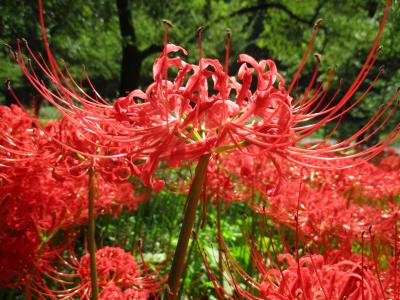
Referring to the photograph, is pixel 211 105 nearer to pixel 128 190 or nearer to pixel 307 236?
pixel 307 236

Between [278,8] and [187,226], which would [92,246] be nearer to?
[187,226]

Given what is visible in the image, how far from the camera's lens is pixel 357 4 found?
10094 millimetres

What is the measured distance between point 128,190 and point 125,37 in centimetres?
753

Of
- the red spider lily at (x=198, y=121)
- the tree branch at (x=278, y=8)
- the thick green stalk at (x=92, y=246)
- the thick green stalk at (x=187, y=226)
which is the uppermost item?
the tree branch at (x=278, y=8)

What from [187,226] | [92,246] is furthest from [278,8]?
[187,226]

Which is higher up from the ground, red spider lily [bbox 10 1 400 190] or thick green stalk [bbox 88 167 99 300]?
red spider lily [bbox 10 1 400 190]

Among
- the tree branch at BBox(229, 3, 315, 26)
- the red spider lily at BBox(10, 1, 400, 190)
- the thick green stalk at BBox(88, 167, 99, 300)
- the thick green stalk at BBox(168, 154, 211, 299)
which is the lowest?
the thick green stalk at BBox(88, 167, 99, 300)

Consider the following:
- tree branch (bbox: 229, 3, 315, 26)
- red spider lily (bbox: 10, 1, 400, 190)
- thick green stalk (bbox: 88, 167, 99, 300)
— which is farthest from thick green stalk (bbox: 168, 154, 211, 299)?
tree branch (bbox: 229, 3, 315, 26)

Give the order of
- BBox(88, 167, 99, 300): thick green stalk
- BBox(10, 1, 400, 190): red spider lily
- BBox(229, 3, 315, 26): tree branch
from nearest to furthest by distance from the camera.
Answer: BBox(10, 1, 400, 190): red spider lily, BBox(88, 167, 99, 300): thick green stalk, BBox(229, 3, 315, 26): tree branch

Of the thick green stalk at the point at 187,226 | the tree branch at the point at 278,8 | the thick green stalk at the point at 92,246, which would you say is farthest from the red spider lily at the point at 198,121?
the tree branch at the point at 278,8

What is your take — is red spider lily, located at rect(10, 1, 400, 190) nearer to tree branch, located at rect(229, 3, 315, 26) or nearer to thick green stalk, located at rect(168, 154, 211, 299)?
thick green stalk, located at rect(168, 154, 211, 299)

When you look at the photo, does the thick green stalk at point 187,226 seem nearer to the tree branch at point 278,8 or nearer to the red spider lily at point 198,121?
the red spider lily at point 198,121

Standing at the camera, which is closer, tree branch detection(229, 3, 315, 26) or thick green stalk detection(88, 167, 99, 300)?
thick green stalk detection(88, 167, 99, 300)

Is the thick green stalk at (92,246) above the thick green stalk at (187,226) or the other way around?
the other way around
